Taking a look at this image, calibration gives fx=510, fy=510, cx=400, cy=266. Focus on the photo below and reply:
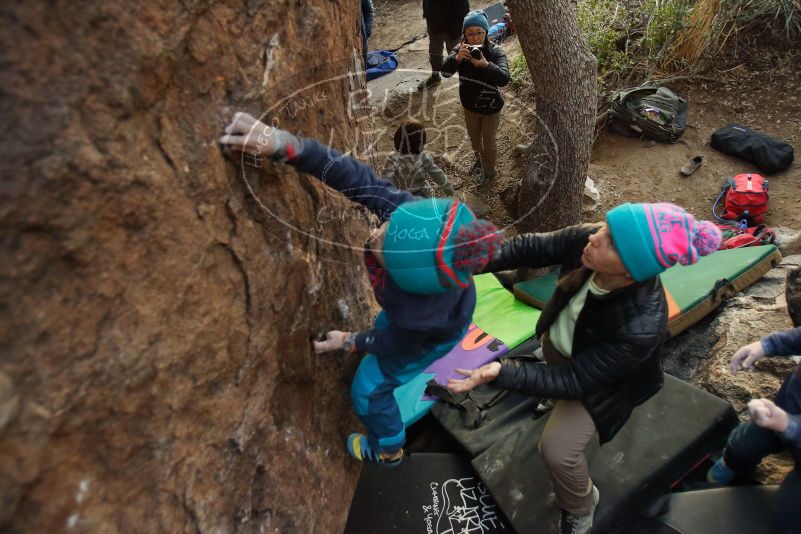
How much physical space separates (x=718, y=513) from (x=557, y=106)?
2.81 metres

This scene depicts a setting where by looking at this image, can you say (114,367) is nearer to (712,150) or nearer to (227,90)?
(227,90)

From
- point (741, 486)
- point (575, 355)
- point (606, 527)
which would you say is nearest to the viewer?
point (575, 355)

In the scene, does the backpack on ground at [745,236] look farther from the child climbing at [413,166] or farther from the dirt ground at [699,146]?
the child climbing at [413,166]

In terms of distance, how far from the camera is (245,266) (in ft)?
5.28

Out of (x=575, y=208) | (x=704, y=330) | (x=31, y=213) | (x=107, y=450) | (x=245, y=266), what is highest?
(x=31, y=213)

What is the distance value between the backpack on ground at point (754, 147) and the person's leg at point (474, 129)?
3173 mm

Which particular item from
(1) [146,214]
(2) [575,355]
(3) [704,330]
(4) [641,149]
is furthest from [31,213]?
(4) [641,149]

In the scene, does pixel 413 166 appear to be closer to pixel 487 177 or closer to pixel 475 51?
pixel 475 51

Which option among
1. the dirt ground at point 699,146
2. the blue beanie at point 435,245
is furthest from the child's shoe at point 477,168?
the blue beanie at point 435,245

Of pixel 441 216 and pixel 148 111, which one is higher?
pixel 148 111

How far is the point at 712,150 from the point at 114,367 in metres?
6.45

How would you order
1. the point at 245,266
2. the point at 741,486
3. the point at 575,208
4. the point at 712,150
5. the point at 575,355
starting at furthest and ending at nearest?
the point at 712,150
the point at 575,208
the point at 741,486
the point at 575,355
the point at 245,266

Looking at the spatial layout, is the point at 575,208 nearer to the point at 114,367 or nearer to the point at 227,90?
the point at 227,90

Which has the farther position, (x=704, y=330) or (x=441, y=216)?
(x=704, y=330)
